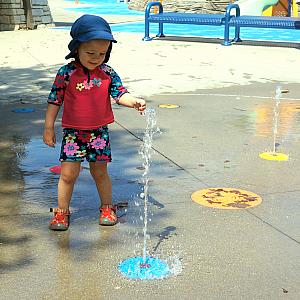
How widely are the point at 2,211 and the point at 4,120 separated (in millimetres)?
3080

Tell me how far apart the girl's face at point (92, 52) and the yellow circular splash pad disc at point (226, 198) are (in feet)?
4.63

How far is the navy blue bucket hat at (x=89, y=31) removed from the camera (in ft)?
11.8

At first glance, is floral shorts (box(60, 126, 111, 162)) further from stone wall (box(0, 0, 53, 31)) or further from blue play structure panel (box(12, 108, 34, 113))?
stone wall (box(0, 0, 53, 31))

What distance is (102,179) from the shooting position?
4035 mm

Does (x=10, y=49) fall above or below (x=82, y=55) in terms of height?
below

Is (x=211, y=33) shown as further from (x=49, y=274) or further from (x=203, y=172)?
(x=49, y=274)

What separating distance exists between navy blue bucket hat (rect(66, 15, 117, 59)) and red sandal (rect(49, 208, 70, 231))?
3.57ft

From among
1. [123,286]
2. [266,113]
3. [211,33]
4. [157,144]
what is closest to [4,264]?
[123,286]

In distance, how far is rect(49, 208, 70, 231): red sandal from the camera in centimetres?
395

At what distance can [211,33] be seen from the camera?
20781 millimetres

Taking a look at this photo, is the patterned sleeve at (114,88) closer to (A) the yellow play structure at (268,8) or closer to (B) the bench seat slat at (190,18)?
(B) the bench seat slat at (190,18)

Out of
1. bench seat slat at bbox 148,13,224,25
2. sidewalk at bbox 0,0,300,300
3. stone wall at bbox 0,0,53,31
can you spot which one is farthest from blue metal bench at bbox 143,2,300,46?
sidewalk at bbox 0,0,300,300

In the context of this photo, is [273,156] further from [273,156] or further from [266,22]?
[266,22]

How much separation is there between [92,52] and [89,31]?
5.4 inches
